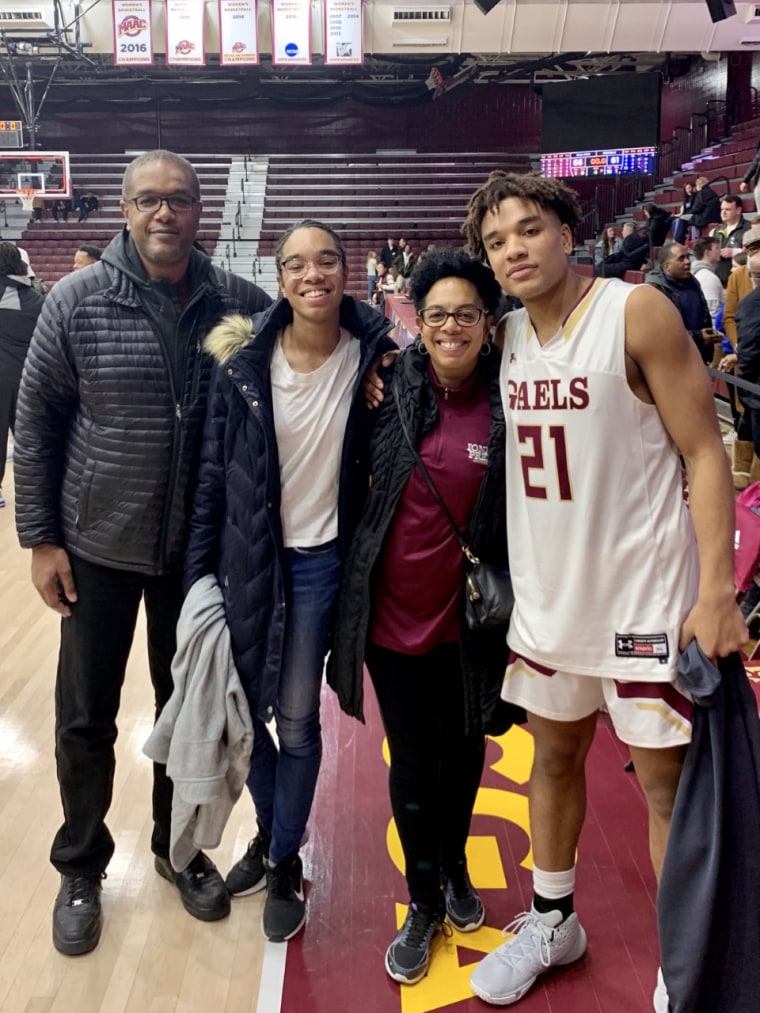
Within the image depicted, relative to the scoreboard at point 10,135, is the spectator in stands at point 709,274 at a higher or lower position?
lower

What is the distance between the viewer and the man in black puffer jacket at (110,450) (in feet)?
5.73

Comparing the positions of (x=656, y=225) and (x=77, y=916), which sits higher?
(x=656, y=225)

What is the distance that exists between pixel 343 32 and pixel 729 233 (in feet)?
22.1

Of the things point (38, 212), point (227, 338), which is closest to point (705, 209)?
point (227, 338)

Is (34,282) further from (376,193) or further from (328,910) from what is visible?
(376,193)

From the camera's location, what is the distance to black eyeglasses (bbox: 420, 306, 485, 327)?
1574 millimetres

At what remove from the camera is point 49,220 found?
1827cm

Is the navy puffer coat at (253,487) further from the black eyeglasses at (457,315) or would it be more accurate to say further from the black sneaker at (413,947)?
the black sneaker at (413,947)

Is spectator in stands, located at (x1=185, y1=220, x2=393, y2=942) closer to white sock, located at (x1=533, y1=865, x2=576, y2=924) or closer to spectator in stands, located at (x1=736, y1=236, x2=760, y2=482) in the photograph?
white sock, located at (x1=533, y1=865, x2=576, y2=924)

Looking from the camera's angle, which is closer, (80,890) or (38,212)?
(80,890)

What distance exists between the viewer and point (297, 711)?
187 cm

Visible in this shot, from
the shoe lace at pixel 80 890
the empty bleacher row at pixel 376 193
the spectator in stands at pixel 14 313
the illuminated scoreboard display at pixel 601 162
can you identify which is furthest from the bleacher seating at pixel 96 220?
the shoe lace at pixel 80 890

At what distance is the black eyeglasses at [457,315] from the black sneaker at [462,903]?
125cm

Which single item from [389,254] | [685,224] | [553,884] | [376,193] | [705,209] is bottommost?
[553,884]
